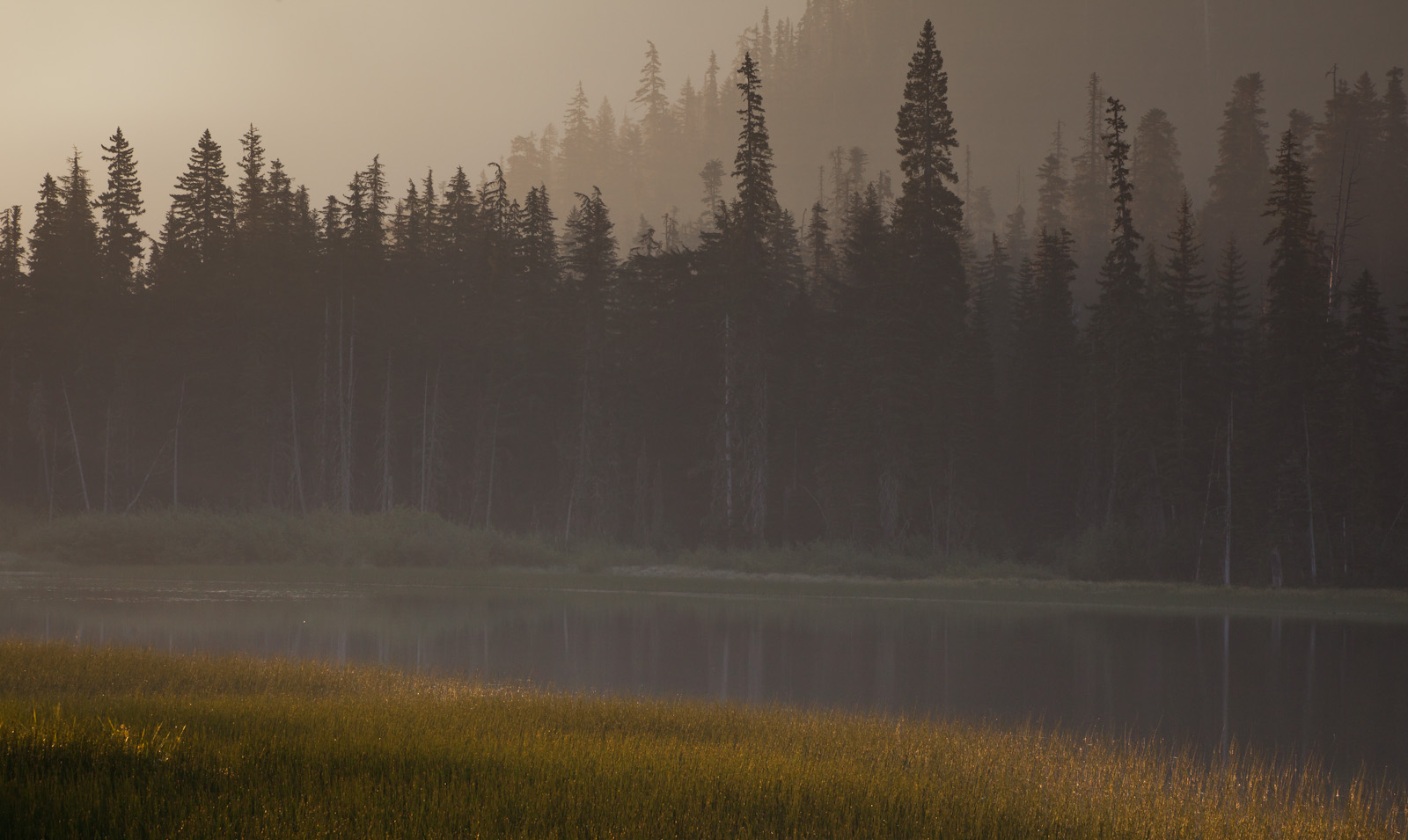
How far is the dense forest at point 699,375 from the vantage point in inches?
2240

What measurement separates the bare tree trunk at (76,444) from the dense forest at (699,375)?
0.40 metres

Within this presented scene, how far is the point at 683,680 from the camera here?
24.7 m

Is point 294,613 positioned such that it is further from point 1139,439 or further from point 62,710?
point 1139,439

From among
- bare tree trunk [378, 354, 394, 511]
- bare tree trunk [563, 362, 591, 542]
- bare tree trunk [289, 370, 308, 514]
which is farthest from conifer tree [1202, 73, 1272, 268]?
bare tree trunk [289, 370, 308, 514]

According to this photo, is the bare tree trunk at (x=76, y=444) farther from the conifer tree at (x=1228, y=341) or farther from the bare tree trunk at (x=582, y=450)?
the conifer tree at (x=1228, y=341)

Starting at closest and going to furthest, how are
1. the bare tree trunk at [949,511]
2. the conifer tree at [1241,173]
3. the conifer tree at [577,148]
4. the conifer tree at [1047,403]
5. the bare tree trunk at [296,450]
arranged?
the bare tree trunk at [949,511], the bare tree trunk at [296,450], the conifer tree at [1047,403], the conifer tree at [1241,173], the conifer tree at [577,148]

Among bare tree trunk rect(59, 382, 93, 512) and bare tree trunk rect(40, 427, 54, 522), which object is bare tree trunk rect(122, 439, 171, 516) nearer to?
bare tree trunk rect(59, 382, 93, 512)

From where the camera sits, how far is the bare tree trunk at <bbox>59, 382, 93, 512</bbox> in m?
61.2

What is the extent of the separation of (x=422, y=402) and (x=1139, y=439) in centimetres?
4312

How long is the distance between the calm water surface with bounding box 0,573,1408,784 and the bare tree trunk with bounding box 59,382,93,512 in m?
20.4

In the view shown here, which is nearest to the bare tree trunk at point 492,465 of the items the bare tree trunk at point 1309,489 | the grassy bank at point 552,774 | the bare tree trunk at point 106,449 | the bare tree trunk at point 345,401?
the bare tree trunk at point 345,401

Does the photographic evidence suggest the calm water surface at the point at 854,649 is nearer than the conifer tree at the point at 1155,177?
Yes

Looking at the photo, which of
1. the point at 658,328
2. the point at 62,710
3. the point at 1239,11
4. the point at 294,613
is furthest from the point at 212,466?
the point at 1239,11

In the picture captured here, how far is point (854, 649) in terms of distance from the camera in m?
30.5
